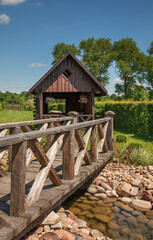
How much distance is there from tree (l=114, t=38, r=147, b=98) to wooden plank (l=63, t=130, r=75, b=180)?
38116mm

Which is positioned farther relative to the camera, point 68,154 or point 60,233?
point 68,154

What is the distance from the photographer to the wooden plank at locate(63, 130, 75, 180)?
417 centimetres

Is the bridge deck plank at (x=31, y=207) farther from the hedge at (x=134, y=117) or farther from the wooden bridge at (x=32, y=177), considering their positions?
the hedge at (x=134, y=117)

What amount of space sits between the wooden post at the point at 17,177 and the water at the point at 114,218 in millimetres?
2740

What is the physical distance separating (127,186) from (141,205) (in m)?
0.79

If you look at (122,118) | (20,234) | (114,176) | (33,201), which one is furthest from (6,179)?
(122,118)

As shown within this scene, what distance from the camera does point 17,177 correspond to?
2.76 m

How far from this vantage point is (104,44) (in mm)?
42500

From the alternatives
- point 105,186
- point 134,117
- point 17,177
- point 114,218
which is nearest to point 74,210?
point 114,218

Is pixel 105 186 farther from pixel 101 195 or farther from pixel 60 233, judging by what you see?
pixel 60 233

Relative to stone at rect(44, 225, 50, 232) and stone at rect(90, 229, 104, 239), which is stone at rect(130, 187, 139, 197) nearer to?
stone at rect(90, 229, 104, 239)

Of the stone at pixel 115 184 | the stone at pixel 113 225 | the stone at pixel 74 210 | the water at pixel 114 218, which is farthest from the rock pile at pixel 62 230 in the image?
the stone at pixel 115 184

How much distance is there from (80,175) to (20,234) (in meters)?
2.14

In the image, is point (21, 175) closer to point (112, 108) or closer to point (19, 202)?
point (19, 202)
